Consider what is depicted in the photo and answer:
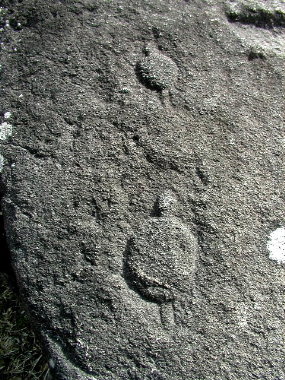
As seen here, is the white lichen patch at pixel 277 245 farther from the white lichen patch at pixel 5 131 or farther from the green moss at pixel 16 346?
the green moss at pixel 16 346

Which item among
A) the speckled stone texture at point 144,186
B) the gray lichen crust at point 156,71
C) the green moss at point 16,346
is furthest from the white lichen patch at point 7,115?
the green moss at point 16,346

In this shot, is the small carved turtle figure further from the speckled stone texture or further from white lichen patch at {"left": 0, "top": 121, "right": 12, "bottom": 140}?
white lichen patch at {"left": 0, "top": 121, "right": 12, "bottom": 140}

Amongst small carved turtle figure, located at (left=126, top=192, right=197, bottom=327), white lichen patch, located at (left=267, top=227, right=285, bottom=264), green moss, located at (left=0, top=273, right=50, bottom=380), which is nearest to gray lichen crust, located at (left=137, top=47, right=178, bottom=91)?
small carved turtle figure, located at (left=126, top=192, right=197, bottom=327)

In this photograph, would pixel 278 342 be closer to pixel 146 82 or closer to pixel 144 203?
pixel 144 203

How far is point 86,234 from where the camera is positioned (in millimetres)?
1021

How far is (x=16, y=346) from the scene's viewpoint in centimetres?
150

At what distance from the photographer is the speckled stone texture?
983mm

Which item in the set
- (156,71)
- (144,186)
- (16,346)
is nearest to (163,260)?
(144,186)

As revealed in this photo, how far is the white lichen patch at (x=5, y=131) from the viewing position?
42.8 inches

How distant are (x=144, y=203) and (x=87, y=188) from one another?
4.6 inches

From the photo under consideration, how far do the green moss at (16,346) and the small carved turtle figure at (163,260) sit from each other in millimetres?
552

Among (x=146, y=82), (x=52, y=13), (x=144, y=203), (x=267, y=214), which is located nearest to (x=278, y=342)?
(x=267, y=214)

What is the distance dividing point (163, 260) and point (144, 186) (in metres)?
0.16

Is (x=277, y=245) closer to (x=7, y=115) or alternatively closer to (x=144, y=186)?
(x=144, y=186)
